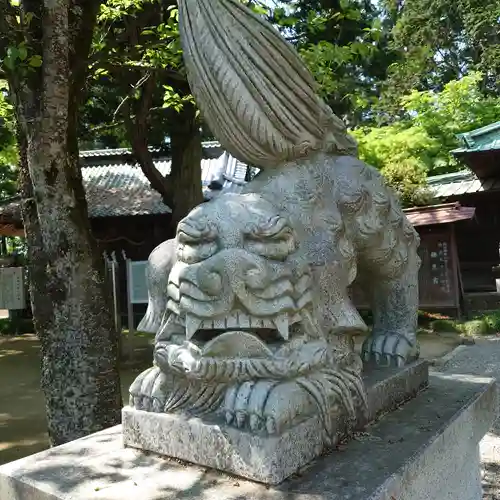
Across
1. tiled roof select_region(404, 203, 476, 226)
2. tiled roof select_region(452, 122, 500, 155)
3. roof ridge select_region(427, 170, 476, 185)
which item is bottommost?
tiled roof select_region(404, 203, 476, 226)

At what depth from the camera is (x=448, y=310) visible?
36.0 feet

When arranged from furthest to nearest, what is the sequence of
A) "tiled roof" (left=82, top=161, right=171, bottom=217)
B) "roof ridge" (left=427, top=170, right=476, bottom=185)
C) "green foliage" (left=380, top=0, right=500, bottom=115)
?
1. "green foliage" (left=380, top=0, right=500, bottom=115)
2. "tiled roof" (left=82, top=161, right=171, bottom=217)
3. "roof ridge" (left=427, top=170, right=476, bottom=185)

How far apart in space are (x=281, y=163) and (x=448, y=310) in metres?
9.64

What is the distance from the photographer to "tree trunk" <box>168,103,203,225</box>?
29.0 feet

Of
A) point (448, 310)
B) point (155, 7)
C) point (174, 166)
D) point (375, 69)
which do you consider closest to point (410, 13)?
point (375, 69)

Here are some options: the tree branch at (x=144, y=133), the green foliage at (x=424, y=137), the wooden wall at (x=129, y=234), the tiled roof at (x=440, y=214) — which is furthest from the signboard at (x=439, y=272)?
the wooden wall at (x=129, y=234)

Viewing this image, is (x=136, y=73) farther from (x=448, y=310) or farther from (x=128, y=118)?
(x=448, y=310)

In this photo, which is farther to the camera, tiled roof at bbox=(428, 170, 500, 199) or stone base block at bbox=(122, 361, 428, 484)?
tiled roof at bbox=(428, 170, 500, 199)

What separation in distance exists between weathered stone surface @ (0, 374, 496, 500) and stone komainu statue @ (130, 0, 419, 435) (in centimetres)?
15

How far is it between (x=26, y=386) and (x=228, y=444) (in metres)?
6.80

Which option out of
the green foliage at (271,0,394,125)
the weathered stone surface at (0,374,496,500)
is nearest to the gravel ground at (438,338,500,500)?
the weathered stone surface at (0,374,496,500)

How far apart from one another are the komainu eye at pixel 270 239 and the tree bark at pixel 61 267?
208cm

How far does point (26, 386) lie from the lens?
7.65 metres

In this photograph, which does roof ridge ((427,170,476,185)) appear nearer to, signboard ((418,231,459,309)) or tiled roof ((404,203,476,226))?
tiled roof ((404,203,476,226))
